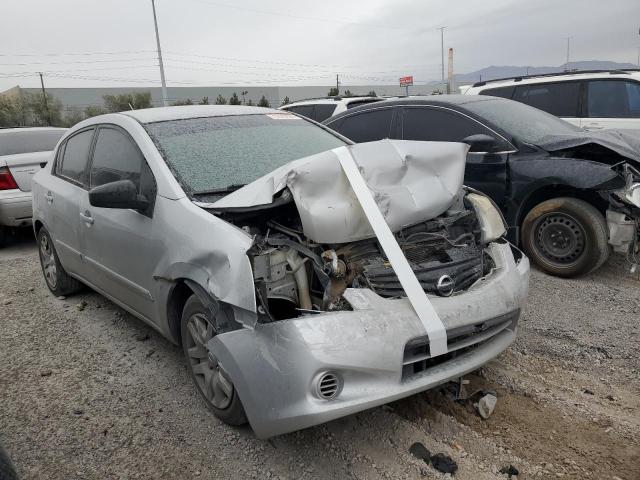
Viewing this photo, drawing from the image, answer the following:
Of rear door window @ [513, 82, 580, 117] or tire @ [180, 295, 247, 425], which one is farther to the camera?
rear door window @ [513, 82, 580, 117]

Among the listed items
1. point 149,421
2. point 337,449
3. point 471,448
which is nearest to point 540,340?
point 471,448

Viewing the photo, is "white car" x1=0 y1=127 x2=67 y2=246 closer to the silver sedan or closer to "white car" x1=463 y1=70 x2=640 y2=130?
the silver sedan

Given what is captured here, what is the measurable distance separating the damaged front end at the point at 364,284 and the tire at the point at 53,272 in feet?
9.03

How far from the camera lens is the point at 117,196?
10.1 ft

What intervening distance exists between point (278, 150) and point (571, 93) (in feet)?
19.9

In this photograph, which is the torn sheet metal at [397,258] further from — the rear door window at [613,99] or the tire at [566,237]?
the rear door window at [613,99]

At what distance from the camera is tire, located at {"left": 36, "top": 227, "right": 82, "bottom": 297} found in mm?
4895

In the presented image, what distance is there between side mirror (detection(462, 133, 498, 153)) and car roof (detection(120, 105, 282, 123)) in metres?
1.81

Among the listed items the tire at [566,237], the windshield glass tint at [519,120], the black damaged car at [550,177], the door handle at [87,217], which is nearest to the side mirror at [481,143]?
the black damaged car at [550,177]

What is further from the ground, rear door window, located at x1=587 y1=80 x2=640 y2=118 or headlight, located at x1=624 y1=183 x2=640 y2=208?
rear door window, located at x1=587 y1=80 x2=640 y2=118

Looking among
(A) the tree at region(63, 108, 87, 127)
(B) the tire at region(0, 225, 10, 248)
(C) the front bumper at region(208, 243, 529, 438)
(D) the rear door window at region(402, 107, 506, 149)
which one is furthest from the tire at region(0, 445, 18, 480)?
(A) the tree at region(63, 108, 87, 127)

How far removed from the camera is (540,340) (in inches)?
144

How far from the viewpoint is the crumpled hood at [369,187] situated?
270cm

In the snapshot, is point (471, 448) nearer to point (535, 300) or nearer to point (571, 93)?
point (535, 300)
